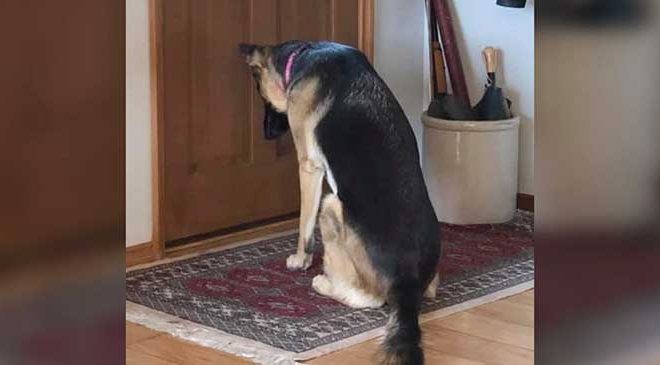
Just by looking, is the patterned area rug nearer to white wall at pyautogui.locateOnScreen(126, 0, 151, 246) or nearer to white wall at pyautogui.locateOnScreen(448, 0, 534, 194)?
white wall at pyautogui.locateOnScreen(126, 0, 151, 246)

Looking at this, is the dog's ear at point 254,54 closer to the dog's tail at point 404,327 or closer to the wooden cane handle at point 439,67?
the dog's tail at point 404,327

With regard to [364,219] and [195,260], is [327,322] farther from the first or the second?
[195,260]

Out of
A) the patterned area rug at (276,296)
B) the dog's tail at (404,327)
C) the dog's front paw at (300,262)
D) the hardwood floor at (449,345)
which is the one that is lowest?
the hardwood floor at (449,345)

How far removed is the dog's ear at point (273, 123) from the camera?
11.1ft

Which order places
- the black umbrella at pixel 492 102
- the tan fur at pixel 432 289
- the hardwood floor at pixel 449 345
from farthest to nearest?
the black umbrella at pixel 492 102
the tan fur at pixel 432 289
the hardwood floor at pixel 449 345

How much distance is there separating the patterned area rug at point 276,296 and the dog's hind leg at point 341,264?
0.11ft

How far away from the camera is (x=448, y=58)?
413 cm

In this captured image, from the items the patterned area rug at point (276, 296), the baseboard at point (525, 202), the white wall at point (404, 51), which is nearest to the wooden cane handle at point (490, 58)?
the white wall at point (404, 51)

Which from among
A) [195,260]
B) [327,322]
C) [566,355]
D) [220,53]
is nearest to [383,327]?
[327,322]

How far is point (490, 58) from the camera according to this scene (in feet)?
13.2

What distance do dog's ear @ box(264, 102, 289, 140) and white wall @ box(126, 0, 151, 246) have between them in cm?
36

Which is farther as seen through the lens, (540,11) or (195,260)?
(195,260)

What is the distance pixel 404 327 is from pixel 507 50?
6.38 feet

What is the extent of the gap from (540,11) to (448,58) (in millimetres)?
3535
